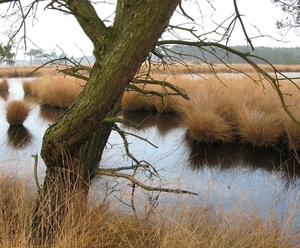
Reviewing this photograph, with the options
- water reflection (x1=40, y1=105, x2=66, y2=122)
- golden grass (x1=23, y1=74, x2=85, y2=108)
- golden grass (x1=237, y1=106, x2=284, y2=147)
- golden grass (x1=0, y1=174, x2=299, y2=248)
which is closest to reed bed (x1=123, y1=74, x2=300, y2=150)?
golden grass (x1=237, y1=106, x2=284, y2=147)

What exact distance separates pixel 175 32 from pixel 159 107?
490 cm

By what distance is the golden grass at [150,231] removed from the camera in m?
1.45

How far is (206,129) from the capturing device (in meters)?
4.45

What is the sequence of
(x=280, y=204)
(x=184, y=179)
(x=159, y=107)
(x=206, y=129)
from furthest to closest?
(x=159, y=107), (x=206, y=129), (x=184, y=179), (x=280, y=204)

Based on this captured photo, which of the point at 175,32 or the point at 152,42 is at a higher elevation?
the point at 175,32

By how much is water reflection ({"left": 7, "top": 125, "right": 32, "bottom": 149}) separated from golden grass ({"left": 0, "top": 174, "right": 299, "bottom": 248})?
2600mm

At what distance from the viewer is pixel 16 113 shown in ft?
18.6

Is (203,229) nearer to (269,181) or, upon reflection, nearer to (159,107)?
(269,181)

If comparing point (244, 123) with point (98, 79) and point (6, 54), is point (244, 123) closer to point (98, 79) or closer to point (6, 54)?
point (6, 54)

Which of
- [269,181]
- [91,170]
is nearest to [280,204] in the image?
[269,181]

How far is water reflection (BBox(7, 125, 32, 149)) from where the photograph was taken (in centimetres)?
446

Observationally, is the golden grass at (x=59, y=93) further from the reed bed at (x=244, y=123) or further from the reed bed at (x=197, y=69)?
the reed bed at (x=244, y=123)

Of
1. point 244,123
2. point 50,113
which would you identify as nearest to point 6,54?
point 244,123

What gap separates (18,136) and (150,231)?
378 centimetres
